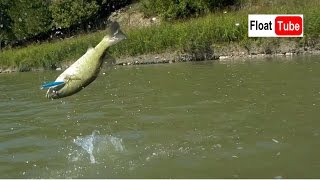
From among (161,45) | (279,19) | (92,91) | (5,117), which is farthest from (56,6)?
(5,117)

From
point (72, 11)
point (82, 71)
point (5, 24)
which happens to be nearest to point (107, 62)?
point (82, 71)

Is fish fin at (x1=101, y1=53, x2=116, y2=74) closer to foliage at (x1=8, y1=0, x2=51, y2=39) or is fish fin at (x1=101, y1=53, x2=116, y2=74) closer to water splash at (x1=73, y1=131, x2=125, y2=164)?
water splash at (x1=73, y1=131, x2=125, y2=164)

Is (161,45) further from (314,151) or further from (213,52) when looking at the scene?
(314,151)

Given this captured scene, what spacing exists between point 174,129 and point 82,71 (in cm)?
270

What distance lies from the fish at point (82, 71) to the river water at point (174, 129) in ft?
3.58

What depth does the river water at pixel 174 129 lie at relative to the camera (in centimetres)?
611

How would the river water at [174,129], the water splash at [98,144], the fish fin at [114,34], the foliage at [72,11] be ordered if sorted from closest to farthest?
the fish fin at [114,34] → the river water at [174,129] → the water splash at [98,144] → the foliage at [72,11]

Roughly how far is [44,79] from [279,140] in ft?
39.8

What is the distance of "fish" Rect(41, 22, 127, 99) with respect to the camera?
5.61 m

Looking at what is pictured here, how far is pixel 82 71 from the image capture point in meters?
5.67

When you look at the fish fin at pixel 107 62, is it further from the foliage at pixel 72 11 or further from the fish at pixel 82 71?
the foliage at pixel 72 11

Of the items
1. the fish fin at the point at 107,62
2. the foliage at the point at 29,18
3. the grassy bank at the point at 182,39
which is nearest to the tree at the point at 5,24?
the foliage at the point at 29,18

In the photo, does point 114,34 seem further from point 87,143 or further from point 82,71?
point 87,143

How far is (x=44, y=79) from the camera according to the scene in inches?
696
